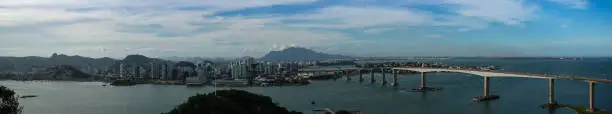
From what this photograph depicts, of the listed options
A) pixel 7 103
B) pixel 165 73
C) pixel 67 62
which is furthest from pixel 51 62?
pixel 7 103

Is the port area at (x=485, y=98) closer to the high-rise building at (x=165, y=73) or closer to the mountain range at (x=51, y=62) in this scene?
the high-rise building at (x=165, y=73)

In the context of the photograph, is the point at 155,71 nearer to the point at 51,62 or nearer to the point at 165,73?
the point at 165,73

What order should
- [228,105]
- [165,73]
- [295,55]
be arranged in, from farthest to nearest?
[295,55] < [165,73] < [228,105]

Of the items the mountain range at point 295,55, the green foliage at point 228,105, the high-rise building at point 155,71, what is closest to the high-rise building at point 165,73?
the high-rise building at point 155,71

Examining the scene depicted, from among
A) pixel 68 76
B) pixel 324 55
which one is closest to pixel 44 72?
pixel 68 76

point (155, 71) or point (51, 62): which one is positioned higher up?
point (51, 62)

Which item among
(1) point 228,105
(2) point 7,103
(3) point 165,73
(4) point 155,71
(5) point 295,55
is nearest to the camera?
(2) point 7,103

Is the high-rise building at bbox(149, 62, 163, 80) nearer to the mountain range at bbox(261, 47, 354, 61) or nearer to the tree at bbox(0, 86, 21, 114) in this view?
the tree at bbox(0, 86, 21, 114)

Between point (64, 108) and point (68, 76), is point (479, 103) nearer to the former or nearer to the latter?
point (64, 108)
